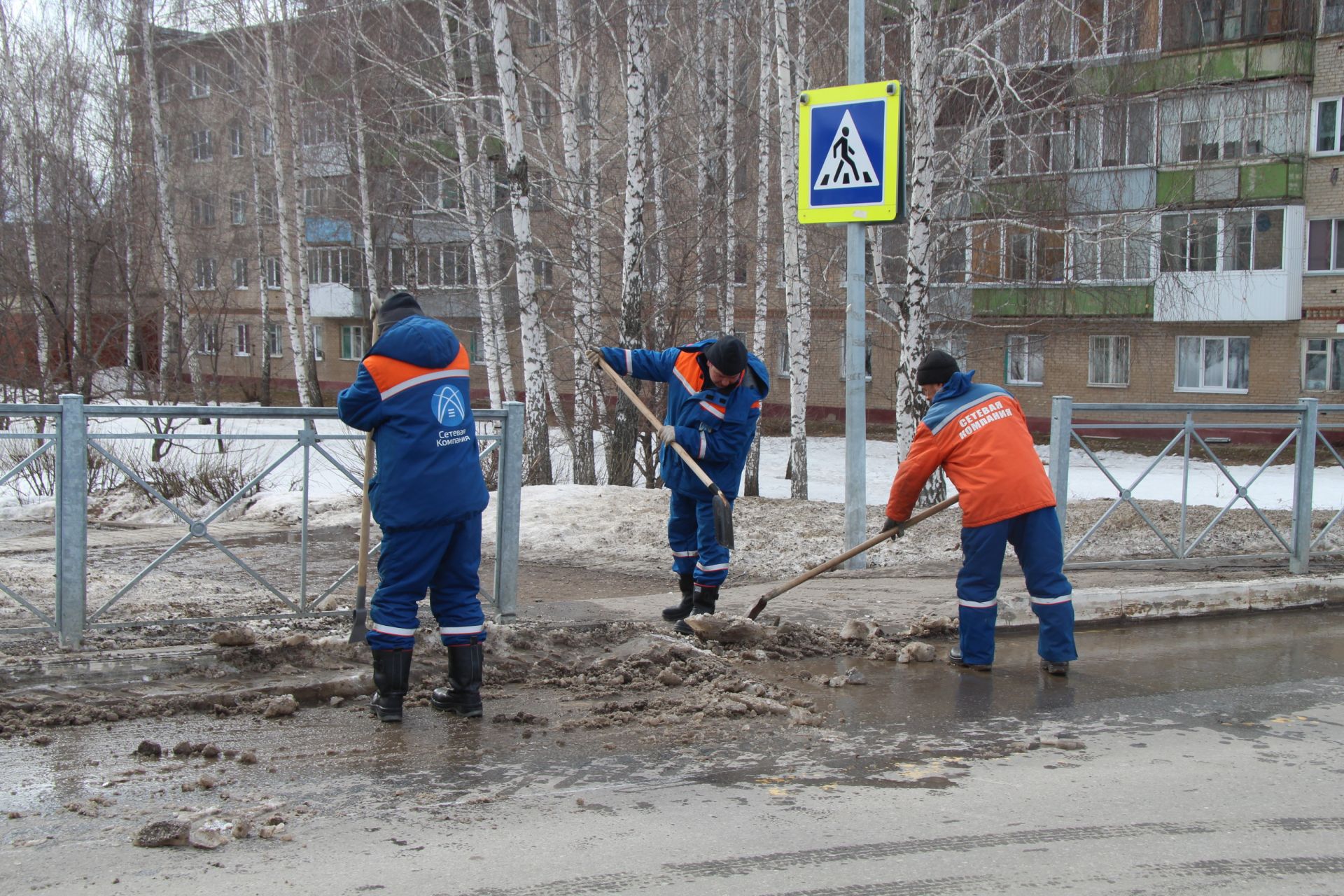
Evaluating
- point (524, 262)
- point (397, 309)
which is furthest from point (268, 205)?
point (397, 309)

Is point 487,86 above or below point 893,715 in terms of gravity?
above

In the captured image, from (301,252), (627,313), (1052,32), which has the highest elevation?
(1052,32)

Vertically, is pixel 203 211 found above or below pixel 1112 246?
above

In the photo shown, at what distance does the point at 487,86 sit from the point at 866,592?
21.3m

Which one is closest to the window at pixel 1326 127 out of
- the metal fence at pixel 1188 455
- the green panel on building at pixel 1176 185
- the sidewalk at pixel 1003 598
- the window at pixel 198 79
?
the green panel on building at pixel 1176 185

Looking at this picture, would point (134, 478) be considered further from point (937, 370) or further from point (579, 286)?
point (579, 286)

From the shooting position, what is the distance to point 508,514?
5.85 m

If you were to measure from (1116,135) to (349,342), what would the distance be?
26896mm

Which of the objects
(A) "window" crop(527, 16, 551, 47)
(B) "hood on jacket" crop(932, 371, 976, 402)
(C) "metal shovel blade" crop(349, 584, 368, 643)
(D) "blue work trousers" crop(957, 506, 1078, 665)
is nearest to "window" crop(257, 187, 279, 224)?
(A) "window" crop(527, 16, 551, 47)

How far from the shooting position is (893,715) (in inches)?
183

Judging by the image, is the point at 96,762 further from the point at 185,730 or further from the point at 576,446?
the point at 576,446

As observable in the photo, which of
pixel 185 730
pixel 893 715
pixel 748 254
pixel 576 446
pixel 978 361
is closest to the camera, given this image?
pixel 185 730

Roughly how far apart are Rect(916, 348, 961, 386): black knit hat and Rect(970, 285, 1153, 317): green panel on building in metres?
15.8

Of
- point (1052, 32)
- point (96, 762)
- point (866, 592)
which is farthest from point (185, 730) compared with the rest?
point (1052, 32)
